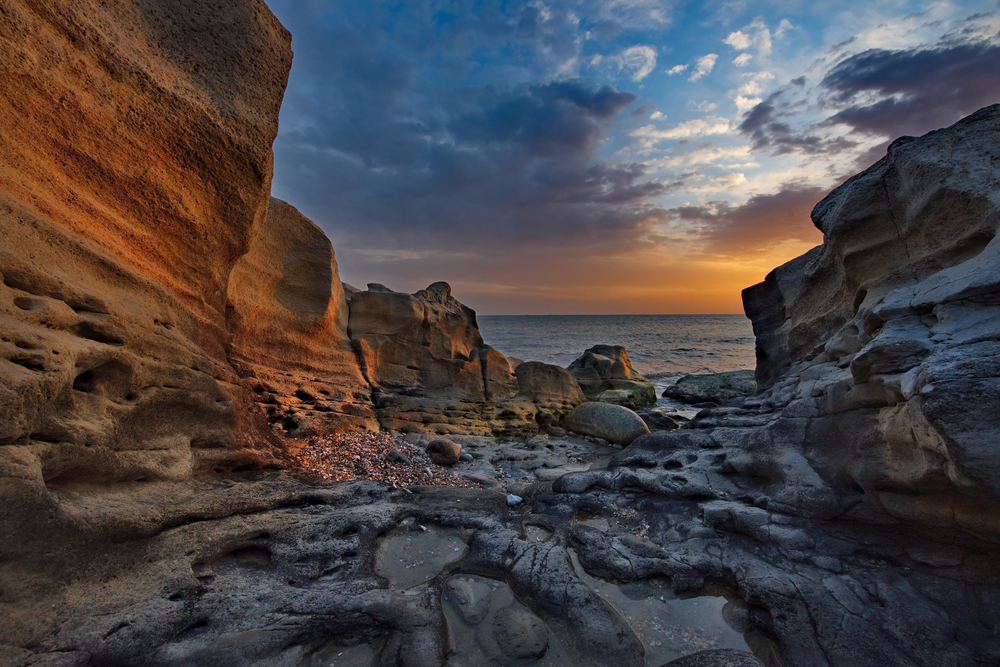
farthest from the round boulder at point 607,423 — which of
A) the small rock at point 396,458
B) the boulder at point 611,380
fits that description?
the small rock at point 396,458

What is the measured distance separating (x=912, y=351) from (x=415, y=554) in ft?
16.2

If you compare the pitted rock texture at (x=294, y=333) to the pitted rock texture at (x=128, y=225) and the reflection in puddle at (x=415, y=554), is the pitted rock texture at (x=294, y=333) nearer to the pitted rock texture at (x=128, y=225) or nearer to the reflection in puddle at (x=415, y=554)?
the pitted rock texture at (x=128, y=225)

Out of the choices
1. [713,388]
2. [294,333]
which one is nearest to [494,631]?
[294,333]

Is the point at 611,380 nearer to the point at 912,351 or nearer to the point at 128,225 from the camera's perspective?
the point at 912,351

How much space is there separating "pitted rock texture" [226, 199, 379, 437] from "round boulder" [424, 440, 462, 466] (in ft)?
4.47

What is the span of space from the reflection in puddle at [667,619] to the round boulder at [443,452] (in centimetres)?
402

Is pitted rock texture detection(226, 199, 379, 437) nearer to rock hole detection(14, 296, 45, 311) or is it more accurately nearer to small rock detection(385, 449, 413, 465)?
small rock detection(385, 449, 413, 465)

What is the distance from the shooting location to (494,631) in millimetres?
3066

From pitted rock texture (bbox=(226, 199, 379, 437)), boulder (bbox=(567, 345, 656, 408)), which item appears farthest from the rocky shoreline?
boulder (bbox=(567, 345, 656, 408))

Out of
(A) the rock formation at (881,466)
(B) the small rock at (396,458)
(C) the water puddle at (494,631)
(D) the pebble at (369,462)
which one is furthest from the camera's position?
(B) the small rock at (396,458)

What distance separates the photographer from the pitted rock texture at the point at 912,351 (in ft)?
9.82

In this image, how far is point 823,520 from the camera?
13.1 feet

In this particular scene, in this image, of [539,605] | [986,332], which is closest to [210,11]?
[539,605]

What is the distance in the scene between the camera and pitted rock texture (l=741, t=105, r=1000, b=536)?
299 cm
